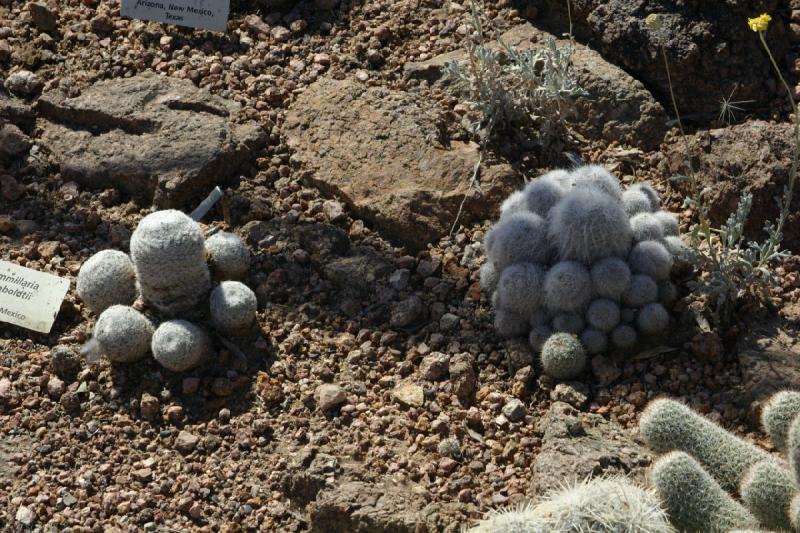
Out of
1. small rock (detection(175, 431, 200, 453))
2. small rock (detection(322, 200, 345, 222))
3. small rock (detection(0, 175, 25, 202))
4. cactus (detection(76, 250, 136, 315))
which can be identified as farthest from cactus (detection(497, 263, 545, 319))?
small rock (detection(0, 175, 25, 202))

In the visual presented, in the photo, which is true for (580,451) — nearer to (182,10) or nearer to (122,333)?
(122,333)

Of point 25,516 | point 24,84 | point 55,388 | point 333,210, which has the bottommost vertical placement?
point 25,516

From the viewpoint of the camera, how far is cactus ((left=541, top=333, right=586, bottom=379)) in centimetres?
389

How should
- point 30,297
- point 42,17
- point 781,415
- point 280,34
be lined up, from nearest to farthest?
point 781,415 < point 30,297 < point 280,34 < point 42,17

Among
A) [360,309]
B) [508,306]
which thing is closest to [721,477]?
[508,306]

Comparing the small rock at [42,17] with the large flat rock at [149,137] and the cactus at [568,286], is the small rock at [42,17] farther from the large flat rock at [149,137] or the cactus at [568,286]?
the cactus at [568,286]

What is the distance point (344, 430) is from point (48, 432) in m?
1.15

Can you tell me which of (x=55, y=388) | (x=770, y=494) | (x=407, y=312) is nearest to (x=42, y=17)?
(x=55, y=388)

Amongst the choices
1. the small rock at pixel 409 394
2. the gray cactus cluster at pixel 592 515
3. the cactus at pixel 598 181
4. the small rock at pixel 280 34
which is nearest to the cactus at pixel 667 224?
the cactus at pixel 598 181

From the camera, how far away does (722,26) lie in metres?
4.92

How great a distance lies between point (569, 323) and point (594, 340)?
0.37 ft

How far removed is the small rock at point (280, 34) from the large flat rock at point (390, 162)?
563mm

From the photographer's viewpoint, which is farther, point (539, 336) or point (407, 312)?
point (407, 312)

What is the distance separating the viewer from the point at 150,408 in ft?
13.3
